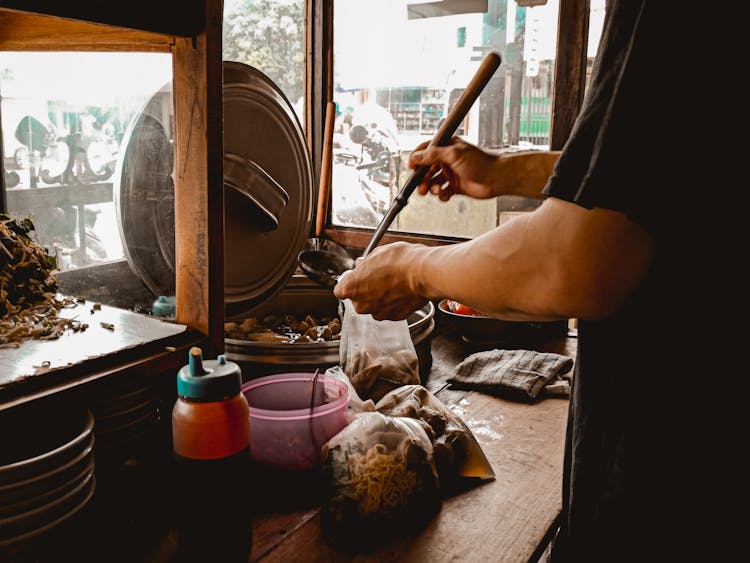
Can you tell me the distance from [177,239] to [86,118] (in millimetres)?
831

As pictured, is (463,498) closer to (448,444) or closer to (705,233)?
(448,444)

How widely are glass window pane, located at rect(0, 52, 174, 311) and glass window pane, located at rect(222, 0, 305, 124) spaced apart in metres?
1.32

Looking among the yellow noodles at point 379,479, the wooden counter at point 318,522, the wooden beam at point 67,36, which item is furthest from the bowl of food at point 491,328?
the wooden beam at point 67,36

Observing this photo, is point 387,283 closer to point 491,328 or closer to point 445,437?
point 445,437

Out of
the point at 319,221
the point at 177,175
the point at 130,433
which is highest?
the point at 177,175

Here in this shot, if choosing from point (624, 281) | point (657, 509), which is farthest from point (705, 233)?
point (657, 509)

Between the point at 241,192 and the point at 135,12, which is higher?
the point at 135,12

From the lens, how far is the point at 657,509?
1003 mm

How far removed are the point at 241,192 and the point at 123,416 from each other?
788 mm

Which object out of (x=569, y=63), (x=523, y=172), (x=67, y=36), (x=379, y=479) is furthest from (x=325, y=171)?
(x=379, y=479)

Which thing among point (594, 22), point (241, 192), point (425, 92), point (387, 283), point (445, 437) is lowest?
point (445, 437)

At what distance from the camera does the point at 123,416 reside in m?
1.37

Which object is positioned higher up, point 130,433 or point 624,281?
point 624,281

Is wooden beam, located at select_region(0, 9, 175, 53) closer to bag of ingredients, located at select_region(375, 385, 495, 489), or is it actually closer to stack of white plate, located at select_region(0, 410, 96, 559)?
stack of white plate, located at select_region(0, 410, 96, 559)
